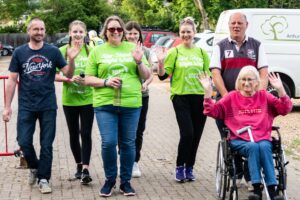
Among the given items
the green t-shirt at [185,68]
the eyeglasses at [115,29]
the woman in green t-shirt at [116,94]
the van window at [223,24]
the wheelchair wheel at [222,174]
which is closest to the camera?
the wheelchair wheel at [222,174]

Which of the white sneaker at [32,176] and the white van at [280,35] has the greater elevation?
the white van at [280,35]

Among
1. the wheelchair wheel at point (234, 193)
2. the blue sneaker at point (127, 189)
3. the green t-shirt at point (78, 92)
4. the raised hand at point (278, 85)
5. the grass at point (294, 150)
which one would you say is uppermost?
the raised hand at point (278, 85)

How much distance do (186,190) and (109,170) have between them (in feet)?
3.23

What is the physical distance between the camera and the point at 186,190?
25.2 ft

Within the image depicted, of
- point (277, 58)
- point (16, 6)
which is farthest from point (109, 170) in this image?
point (16, 6)

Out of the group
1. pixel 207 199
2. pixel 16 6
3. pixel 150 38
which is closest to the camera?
pixel 207 199

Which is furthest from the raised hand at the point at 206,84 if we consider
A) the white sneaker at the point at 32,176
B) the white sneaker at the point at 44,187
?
the white sneaker at the point at 32,176

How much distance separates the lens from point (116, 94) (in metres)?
7.18

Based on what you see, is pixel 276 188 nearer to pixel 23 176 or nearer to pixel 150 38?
pixel 23 176

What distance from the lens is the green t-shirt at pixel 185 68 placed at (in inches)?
312

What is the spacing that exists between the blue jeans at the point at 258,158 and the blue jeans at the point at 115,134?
1.20 metres

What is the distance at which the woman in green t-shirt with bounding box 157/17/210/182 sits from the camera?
792 cm

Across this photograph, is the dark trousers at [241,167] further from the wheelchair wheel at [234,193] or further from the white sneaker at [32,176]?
the white sneaker at [32,176]

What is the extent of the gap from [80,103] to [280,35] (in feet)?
27.7
